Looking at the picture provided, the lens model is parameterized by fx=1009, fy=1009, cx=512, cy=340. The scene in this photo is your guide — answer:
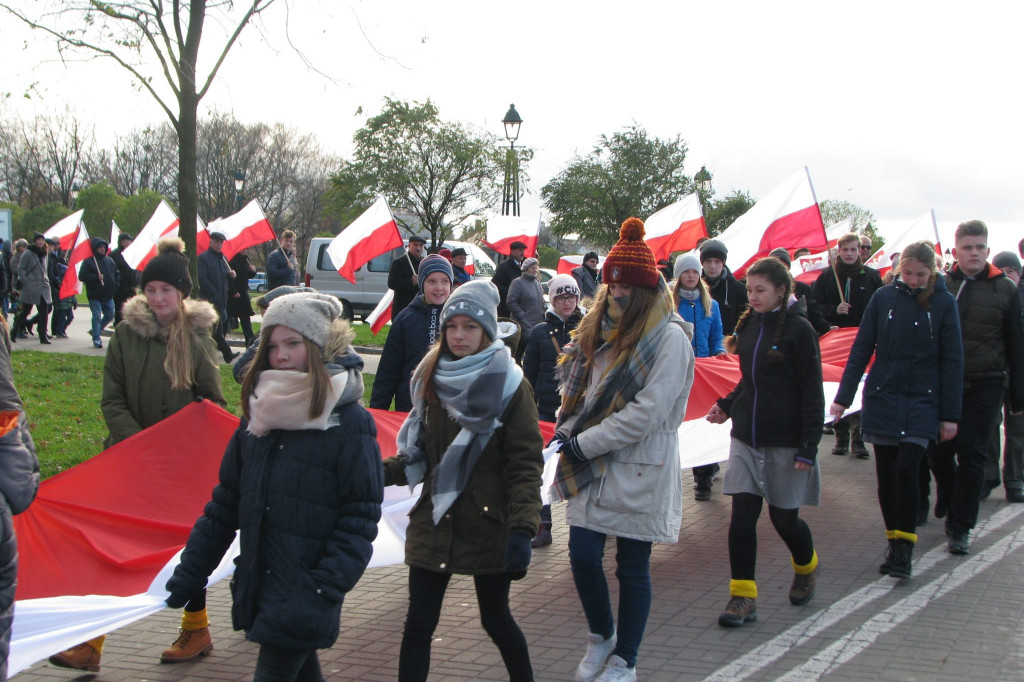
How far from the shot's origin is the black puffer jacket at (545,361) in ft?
22.0

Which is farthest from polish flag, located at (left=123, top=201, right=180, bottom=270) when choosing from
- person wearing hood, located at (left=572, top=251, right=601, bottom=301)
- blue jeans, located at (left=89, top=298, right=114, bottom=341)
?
person wearing hood, located at (left=572, top=251, right=601, bottom=301)

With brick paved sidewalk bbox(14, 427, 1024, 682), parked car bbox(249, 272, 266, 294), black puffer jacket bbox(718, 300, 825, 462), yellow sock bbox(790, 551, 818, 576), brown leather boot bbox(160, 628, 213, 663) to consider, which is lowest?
brick paved sidewalk bbox(14, 427, 1024, 682)

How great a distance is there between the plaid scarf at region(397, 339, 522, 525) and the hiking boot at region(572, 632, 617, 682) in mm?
1116

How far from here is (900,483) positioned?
6.01 m

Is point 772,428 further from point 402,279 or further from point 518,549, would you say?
point 402,279

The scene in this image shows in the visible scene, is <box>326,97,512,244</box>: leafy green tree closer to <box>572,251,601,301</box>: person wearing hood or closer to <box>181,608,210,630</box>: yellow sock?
<box>572,251,601,301</box>: person wearing hood

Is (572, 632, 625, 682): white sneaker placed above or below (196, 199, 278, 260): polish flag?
below

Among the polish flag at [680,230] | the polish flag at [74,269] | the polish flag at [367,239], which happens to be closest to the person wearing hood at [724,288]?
the polish flag at [680,230]

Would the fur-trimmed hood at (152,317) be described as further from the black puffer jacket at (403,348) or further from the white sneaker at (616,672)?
the white sneaker at (616,672)

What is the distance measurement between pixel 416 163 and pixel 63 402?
87.4 ft

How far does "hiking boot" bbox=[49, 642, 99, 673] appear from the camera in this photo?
4.37 meters

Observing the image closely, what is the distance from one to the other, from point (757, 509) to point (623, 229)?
1774 mm

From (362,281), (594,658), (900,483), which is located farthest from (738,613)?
(362,281)

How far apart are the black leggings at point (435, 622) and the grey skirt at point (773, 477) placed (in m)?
1.76
